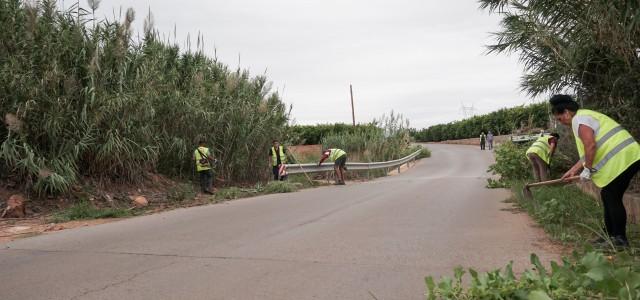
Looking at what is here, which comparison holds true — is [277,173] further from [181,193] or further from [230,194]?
[181,193]

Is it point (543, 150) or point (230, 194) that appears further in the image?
point (230, 194)

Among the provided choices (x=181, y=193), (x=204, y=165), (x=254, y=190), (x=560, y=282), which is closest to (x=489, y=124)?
(x=254, y=190)

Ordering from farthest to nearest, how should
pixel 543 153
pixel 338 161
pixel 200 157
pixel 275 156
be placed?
pixel 338 161 → pixel 275 156 → pixel 200 157 → pixel 543 153

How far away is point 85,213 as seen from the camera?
8.88 m

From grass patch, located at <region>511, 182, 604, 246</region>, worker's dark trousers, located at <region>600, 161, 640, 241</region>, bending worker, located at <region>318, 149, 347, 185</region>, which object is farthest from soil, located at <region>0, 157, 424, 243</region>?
worker's dark trousers, located at <region>600, 161, 640, 241</region>

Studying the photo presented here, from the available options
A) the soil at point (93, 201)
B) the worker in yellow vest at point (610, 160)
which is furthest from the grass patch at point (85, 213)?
the worker in yellow vest at point (610, 160)

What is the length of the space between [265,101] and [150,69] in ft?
15.4

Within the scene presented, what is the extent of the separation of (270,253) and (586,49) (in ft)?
20.0

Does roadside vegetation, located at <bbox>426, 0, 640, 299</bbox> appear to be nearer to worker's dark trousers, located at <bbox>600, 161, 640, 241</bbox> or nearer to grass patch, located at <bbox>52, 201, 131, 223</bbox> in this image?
worker's dark trousers, located at <bbox>600, 161, 640, 241</bbox>

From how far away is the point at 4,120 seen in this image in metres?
9.41

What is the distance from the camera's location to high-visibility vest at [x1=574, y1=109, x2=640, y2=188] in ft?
15.4

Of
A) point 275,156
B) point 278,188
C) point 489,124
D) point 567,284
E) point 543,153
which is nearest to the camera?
point 567,284

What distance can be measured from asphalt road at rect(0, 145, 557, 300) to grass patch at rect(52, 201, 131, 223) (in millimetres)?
711

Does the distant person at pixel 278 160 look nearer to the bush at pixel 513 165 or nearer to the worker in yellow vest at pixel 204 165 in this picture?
the worker in yellow vest at pixel 204 165
